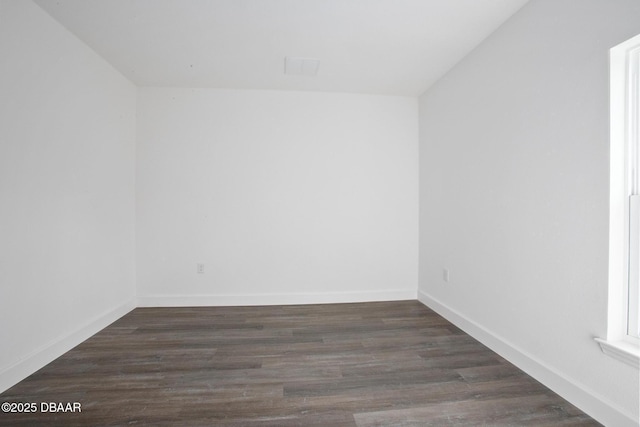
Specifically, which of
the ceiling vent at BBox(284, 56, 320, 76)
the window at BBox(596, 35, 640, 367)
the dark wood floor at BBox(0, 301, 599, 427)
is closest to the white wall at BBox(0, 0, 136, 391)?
the dark wood floor at BBox(0, 301, 599, 427)

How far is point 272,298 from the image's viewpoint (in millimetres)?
3121

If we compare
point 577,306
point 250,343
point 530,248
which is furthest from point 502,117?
point 250,343

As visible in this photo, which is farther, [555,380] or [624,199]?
[555,380]

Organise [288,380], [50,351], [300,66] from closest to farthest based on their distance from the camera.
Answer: [288,380], [50,351], [300,66]

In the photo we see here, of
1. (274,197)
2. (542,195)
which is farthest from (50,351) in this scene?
(542,195)

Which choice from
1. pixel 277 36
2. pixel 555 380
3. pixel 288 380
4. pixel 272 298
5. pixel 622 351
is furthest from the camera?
pixel 272 298

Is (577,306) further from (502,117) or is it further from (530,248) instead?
(502,117)

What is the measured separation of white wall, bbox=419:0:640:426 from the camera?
4.51 feet

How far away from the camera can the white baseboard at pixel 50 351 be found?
63.9 inches

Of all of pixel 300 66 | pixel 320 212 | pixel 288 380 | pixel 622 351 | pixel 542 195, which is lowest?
pixel 288 380

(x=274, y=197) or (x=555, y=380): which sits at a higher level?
(x=274, y=197)

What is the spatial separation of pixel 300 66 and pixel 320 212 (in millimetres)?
1542

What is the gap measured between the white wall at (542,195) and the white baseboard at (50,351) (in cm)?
324

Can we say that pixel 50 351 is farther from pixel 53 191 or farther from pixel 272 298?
pixel 272 298
